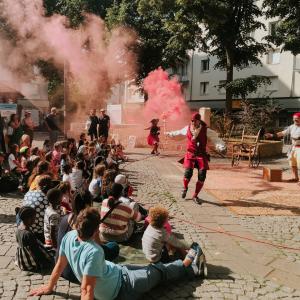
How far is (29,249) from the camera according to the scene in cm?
484

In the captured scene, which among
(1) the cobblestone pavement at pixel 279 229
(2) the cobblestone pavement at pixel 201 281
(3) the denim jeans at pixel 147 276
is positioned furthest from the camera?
(1) the cobblestone pavement at pixel 279 229

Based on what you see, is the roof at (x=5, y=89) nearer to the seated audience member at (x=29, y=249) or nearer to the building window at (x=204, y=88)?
the building window at (x=204, y=88)

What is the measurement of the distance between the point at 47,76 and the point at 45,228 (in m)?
28.2

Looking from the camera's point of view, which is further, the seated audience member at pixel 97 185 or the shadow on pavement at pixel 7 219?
the seated audience member at pixel 97 185

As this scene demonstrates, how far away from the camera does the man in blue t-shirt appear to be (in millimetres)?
3639

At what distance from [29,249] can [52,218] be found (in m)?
0.47

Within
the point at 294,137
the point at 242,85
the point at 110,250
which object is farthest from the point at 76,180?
the point at 242,85

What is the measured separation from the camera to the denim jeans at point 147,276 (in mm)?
4051

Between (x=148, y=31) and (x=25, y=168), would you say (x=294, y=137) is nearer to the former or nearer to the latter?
(x=25, y=168)

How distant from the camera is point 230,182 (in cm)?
1138

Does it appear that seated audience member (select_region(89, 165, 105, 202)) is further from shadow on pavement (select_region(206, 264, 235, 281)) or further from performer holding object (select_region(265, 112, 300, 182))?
performer holding object (select_region(265, 112, 300, 182))

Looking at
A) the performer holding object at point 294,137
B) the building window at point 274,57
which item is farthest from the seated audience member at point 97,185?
the building window at point 274,57

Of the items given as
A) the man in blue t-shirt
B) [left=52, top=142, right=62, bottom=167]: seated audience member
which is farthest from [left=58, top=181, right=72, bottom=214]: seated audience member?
[left=52, top=142, right=62, bottom=167]: seated audience member

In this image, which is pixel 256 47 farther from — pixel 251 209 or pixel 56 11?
pixel 251 209
